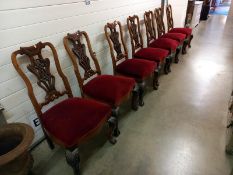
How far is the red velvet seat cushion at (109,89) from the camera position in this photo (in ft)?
5.38

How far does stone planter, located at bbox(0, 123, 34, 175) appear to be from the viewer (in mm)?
1058

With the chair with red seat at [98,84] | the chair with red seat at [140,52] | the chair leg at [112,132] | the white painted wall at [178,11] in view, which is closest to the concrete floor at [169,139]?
the chair leg at [112,132]

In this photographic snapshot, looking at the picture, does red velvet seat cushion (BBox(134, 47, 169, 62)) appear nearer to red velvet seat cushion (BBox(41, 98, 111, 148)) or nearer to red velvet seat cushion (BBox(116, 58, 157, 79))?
red velvet seat cushion (BBox(116, 58, 157, 79))

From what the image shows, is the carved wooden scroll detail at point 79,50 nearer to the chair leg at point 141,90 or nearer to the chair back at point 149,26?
the chair leg at point 141,90

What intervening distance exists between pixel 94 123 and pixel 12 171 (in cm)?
59

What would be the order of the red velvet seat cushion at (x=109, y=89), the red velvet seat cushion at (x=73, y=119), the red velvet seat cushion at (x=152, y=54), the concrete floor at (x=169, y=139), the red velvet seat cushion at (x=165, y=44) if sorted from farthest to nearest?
the red velvet seat cushion at (x=165, y=44)
the red velvet seat cushion at (x=152, y=54)
the red velvet seat cushion at (x=109, y=89)
the concrete floor at (x=169, y=139)
the red velvet seat cushion at (x=73, y=119)

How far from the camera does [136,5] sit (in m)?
2.80

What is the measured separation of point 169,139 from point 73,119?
1.01 metres

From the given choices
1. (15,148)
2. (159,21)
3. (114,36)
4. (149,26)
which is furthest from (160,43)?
(15,148)

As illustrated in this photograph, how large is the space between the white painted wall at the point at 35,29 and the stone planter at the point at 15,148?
0.27m

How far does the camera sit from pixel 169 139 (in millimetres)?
1808

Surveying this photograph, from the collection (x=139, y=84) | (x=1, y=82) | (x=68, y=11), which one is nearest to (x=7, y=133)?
(x=1, y=82)

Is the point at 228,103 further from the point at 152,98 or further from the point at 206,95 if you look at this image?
the point at 152,98

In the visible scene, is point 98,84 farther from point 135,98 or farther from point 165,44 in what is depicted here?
point 165,44
